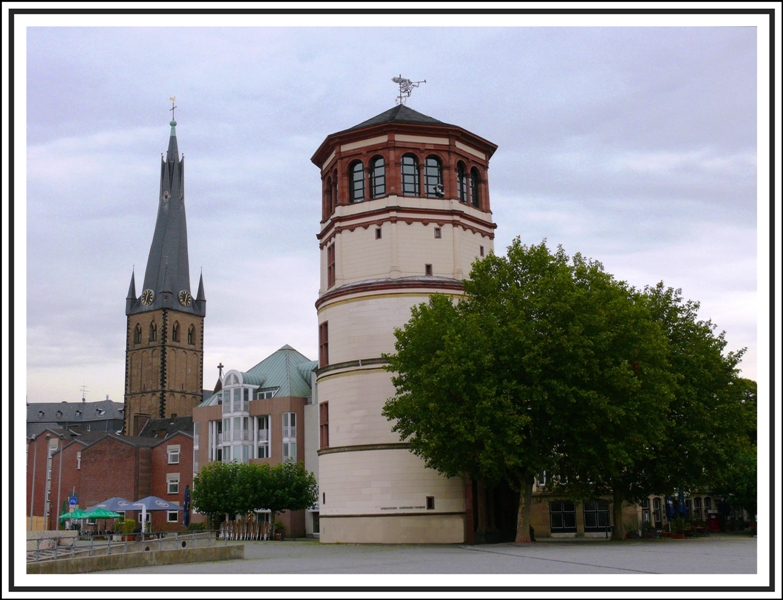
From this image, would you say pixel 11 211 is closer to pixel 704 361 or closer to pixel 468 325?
pixel 468 325

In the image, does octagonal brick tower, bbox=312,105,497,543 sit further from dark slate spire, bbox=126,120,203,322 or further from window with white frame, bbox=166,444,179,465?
dark slate spire, bbox=126,120,203,322

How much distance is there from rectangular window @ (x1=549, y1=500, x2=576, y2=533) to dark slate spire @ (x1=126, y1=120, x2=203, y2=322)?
4532 inches

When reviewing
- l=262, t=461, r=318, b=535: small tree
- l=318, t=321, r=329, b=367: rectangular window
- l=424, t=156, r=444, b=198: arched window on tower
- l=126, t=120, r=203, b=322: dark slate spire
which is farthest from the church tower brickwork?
l=424, t=156, r=444, b=198: arched window on tower

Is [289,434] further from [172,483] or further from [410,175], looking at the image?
[410,175]

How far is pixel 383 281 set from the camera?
46656mm

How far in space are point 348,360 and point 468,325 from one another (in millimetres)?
10955

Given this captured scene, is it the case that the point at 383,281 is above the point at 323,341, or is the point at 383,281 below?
above

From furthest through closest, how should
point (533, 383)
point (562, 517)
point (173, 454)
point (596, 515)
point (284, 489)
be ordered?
point (173, 454) < point (284, 489) < point (596, 515) < point (562, 517) < point (533, 383)

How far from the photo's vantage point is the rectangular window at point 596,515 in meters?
55.8

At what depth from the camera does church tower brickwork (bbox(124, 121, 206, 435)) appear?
155250 mm

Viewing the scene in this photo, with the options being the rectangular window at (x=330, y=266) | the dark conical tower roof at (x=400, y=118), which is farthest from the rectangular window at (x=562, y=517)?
the dark conical tower roof at (x=400, y=118)

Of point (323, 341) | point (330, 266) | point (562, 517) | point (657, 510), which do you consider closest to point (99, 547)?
point (323, 341)

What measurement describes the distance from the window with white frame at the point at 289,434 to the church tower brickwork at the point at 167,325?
3146 inches

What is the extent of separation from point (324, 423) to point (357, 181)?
13206mm
